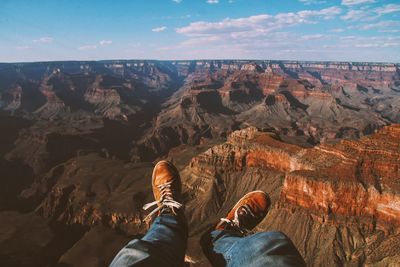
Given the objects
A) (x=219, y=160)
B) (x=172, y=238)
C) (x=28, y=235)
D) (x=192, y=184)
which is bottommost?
(x=28, y=235)

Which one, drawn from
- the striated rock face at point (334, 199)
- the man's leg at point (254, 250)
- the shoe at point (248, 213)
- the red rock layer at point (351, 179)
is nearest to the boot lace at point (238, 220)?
the shoe at point (248, 213)

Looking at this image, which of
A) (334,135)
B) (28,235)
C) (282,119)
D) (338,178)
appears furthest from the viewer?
(282,119)

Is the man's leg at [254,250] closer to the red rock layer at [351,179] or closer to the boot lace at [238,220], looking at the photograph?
the boot lace at [238,220]

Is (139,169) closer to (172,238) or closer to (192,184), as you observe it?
(192,184)

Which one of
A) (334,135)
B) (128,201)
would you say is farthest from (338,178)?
(334,135)

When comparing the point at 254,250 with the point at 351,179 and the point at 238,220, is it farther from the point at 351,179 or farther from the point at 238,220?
the point at 351,179

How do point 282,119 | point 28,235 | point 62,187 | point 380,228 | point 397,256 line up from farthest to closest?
point 282,119 → point 62,187 → point 28,235 → point 380,228 → point 397,256
